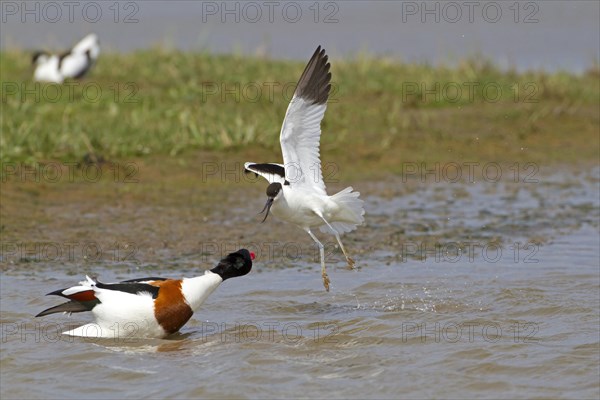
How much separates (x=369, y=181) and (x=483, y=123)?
9.21 feet

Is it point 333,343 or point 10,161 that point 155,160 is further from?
point 333,343

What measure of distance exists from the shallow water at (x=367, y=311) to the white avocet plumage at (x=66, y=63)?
4.32 metres

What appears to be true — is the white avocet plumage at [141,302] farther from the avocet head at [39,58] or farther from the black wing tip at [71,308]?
the avocet head at [39,58]

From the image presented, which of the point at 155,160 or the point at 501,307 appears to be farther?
the point at 155,160

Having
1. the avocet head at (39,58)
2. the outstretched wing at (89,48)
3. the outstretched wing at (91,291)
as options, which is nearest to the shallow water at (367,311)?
the outstretched wing at (91,291)

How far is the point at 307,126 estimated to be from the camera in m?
7.73

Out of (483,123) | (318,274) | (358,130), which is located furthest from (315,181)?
(483,123)

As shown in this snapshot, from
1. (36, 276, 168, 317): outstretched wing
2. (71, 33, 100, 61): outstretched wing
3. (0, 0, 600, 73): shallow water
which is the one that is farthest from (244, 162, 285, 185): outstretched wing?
(0, 0, 600, 73): shallow water

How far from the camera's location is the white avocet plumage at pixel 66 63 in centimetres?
1363

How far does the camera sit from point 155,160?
10.9 meters

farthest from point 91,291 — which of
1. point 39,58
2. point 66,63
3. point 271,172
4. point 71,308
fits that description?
point 39,58

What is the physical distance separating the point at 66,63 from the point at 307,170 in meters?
6.66

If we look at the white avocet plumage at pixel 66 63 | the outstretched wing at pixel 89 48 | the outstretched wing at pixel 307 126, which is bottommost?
the outstretched wing at pixel 307 126

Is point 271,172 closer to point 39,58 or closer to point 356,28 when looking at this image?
point 39,58
